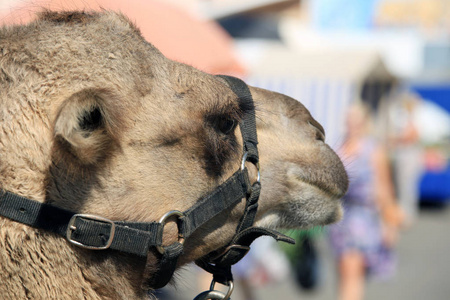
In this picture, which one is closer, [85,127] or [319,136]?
[85,127]

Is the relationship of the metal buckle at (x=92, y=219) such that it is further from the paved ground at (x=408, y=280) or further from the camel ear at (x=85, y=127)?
the paved ground at (x=408, y=280)

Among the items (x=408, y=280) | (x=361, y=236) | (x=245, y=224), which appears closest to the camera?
(x=245, y=224)

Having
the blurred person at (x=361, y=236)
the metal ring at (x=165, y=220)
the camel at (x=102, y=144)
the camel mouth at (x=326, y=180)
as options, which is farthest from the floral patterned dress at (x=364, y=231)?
the metal ring at (x=165, y=220)

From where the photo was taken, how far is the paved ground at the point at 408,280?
269 inches

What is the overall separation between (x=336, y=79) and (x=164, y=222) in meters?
8.71

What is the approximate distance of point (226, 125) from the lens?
1.95 m

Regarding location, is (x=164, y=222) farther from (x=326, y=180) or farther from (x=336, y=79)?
(x=336, y=79)

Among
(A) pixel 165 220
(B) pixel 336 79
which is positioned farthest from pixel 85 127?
(B) pixel 336 79

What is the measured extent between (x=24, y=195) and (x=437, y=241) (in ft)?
30.3

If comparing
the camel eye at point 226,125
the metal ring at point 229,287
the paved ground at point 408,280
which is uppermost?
the camel eye at point 226,125

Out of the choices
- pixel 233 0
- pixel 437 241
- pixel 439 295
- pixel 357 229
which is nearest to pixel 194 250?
pixel 357 229

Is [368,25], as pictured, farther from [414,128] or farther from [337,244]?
[337,244]

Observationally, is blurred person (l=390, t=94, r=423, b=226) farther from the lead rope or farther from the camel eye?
the camel eye

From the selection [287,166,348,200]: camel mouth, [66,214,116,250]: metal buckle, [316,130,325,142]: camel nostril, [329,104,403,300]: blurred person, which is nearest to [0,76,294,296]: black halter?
[66,214,116,250]: metal buckle
